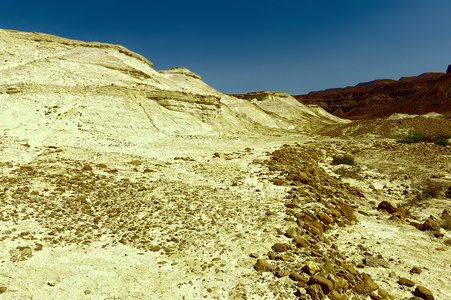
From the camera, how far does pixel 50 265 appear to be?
373cm

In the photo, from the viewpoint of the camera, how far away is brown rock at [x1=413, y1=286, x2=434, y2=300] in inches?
135

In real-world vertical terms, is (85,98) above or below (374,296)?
above

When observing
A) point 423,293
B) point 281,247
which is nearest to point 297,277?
point 281,247

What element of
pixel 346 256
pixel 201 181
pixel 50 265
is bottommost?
pixel 346 256

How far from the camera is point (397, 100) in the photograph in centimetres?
8225

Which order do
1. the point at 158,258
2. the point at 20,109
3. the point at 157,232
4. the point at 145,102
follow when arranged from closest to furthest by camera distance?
1. the point at 158,258
2. the point at 157,232
3. the point at 20,109
4. the point at 145,102

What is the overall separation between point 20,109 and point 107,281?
15.4 m

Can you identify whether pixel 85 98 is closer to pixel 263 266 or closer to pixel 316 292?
pixel 263 266

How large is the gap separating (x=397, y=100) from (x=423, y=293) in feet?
322

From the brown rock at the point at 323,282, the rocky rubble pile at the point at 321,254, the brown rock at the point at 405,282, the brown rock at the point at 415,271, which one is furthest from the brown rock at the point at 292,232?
the brown rock at the point at 415,271

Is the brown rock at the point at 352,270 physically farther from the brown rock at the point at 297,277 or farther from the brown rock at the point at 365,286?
the brown rock at the point at 297,277

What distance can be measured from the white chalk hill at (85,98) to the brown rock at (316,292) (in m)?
12.1

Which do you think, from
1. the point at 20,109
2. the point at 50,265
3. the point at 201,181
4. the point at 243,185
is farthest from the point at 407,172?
the point at 20,109

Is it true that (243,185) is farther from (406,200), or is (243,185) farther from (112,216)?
(406,200)
